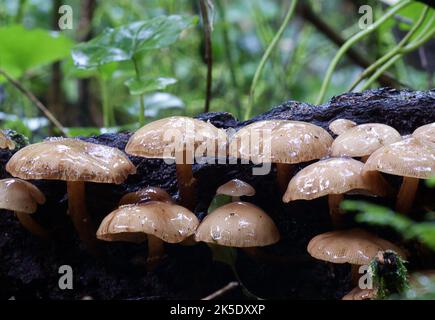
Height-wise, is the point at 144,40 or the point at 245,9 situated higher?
the point at 245,9

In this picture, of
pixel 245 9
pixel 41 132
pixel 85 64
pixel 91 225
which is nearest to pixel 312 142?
pixel 91 225

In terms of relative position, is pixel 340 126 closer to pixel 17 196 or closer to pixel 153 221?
pixel 153 221

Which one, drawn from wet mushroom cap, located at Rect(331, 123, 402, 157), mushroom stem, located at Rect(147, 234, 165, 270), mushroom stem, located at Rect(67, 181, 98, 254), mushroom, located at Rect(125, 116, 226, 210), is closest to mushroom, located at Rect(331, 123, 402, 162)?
Answer: wet mushroom cap, located at Rect(331, 123, 402, 157)

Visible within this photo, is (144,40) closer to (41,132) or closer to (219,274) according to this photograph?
(219,274)

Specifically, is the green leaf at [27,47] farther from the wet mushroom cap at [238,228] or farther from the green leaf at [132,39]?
the wet mushroom cap at [238,228]

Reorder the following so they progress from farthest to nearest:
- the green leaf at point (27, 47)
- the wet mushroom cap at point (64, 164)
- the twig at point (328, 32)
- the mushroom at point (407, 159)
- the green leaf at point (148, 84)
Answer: the twig at point (328, 32) → the green leaf at point (27, 47) → the green leaf at point (148, 84) → the wet mushroom cap at point (64, 164) → the mushroom at point (407, 159)

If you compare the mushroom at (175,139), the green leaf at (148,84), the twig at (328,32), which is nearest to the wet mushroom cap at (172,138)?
the mushroom at (175,139)
